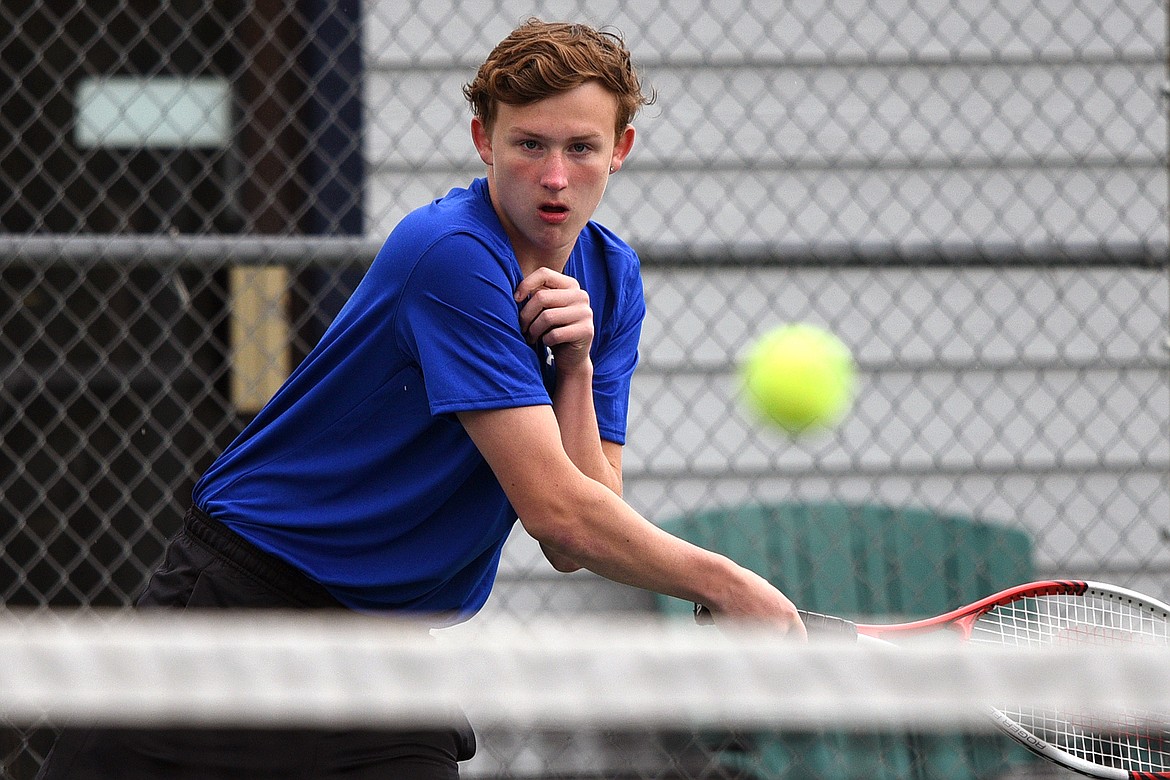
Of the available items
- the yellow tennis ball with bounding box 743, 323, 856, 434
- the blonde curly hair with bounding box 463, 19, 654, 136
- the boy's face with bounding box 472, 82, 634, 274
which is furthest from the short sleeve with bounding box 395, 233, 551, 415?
the yellow tennis ball with bounding box 743, 323, 856, 434

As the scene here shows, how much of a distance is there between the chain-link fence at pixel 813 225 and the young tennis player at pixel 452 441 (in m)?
2.01

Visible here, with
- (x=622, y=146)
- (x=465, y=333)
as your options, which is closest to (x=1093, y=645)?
(x=622, y=146)

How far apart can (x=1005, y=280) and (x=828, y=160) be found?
25.8 inches

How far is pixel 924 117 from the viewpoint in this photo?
4.07m

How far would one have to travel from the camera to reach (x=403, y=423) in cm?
183

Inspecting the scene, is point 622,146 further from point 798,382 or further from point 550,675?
point 798,382

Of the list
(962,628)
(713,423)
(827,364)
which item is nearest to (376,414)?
(962,628)

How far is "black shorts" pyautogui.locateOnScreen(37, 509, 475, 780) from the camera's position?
1.81 meters

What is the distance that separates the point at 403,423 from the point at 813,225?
2.50m

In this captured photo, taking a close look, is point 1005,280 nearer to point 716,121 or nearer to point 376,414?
point 716,121

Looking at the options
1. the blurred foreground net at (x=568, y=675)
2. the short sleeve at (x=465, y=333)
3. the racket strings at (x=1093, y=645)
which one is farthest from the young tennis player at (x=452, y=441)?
the racket strings at (x=1093, y=645)

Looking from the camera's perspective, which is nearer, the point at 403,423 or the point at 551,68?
the point at 551,68

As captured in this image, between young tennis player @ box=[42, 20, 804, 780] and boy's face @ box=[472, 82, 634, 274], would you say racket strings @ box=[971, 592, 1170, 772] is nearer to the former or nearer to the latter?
young tennis player @ box=[42, 20, 804, 780]

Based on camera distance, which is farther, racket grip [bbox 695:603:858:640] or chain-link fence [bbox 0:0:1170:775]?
chain-link fence [bbox 0:0:1170:775]
